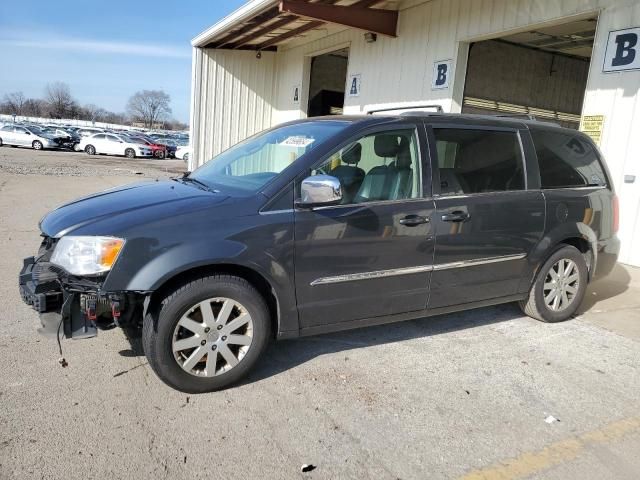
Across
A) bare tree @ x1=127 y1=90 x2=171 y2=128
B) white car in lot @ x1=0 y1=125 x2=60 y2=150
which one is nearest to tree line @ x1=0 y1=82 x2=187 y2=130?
bare tree @ x1=127 y1=90 x2=171 y2=128

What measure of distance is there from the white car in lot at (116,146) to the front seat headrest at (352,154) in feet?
105

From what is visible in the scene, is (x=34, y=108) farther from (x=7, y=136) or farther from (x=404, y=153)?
(x=404, y=153)

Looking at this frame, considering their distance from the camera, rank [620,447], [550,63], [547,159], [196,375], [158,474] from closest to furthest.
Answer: [158,474], [620,447], [196,375], [547,159], [550,63]

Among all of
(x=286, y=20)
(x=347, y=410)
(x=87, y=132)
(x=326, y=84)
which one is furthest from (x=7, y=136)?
(x=347, y=410)

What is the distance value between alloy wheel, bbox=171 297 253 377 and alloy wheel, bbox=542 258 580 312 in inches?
114

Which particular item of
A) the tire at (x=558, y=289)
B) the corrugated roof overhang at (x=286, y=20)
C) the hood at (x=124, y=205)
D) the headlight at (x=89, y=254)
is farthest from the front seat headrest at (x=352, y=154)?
the corrugated roof overhang at (x=286, y=20)

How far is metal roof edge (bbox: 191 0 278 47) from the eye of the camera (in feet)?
34.4

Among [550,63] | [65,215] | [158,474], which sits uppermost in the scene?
[550,63]

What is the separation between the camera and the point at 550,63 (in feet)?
42.8

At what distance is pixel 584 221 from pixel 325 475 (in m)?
3.50

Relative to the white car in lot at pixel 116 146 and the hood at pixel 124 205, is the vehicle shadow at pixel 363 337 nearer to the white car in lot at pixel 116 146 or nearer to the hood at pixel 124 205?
the hood at pixel 124 205

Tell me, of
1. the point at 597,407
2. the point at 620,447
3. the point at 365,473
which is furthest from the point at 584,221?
the point at 365,473

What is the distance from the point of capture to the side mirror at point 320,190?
3.24 meters

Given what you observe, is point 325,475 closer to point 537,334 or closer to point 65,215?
point 65,215
